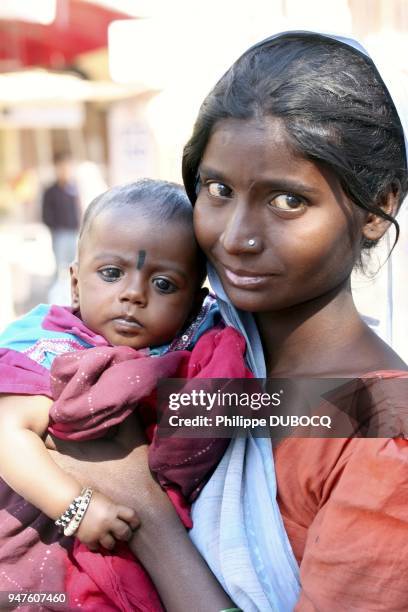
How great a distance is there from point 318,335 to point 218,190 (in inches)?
13.8

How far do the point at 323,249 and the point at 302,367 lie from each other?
0.90ft

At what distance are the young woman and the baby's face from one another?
0.19m

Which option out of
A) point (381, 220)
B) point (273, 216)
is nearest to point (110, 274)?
point (273, 216)

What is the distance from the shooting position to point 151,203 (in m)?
1.95

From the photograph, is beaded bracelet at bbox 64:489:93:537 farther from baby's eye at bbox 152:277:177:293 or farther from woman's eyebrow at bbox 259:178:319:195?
woman's eyebrow at bbox 259:178:319:195

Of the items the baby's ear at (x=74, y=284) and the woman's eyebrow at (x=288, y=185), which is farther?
the baby's ear at (x=74, y=284)

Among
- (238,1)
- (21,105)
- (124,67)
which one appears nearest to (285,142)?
(238,1)

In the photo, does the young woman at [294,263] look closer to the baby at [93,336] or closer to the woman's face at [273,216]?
the woman's face at [273,216]

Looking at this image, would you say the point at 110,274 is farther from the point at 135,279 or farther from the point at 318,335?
the point at 318,335

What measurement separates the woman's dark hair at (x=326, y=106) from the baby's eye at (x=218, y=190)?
9cm

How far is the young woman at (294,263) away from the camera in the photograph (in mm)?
1466

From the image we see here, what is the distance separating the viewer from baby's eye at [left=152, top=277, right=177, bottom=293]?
1915mm

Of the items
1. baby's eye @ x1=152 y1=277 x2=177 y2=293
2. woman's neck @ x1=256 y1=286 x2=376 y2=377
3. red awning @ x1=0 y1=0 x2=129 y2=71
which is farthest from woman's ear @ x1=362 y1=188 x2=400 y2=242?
red awning @ x1=0 y1=0 x2=129 y2=71

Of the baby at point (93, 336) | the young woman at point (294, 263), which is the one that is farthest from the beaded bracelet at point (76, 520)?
the young woman at point (294, 263)
